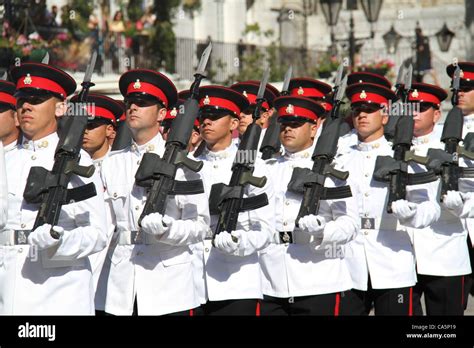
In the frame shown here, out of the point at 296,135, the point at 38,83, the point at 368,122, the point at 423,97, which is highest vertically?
the point at 423,97

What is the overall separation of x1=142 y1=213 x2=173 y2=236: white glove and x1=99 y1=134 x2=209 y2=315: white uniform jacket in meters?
0.22

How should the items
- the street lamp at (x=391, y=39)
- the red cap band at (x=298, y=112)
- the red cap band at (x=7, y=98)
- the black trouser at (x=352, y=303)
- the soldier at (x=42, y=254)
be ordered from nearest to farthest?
the soldier at (x=42, y=254), the red cap band at (x=7, y=98), the black trouser at (x=352, y=303), the red cap band at (x=298, y=112), the street lamp at (x=391, y=39)

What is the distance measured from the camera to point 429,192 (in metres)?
8.55

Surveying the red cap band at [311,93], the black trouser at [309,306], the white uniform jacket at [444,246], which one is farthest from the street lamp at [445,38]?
the black trouser at [309,306]

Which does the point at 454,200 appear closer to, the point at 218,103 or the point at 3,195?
the point at 218,103

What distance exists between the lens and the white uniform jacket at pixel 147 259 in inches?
287

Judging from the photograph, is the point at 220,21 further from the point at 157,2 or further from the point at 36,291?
the point at 36,291

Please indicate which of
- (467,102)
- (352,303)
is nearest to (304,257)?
(352,303)

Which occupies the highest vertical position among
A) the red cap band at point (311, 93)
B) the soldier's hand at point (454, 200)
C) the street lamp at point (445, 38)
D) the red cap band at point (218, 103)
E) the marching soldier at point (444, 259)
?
the street lamp at point (445, 38)

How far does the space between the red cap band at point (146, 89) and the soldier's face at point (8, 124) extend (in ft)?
2.46

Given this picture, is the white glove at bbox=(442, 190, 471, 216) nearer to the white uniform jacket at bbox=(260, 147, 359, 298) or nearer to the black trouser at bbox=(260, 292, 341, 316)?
the white uniform jacket at bbox=(260, 147, 359, 298)

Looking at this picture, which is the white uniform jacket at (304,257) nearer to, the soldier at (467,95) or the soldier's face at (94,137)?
the soldier's face at (94,137)

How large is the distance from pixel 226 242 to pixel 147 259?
50 centimetres

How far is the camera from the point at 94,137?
8.89m
